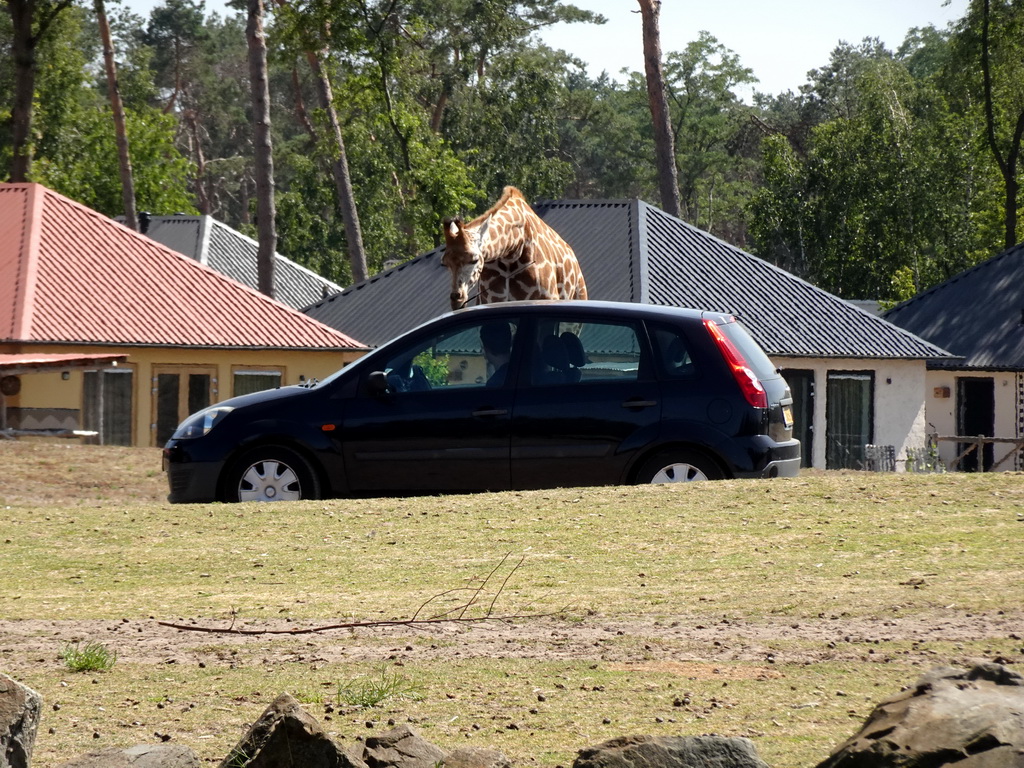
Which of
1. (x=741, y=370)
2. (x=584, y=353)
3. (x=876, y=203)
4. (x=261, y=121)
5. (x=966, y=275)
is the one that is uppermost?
(x=876, y=203)

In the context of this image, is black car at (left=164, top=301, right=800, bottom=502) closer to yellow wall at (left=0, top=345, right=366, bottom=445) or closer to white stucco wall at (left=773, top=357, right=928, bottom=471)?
yellow wall at (left=0, top=345, right=366, bottom=445)

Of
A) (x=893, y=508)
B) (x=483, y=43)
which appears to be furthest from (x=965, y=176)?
(x=893, y=508)

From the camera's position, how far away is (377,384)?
1223 cm

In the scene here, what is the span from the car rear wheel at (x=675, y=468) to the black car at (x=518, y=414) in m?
0.01

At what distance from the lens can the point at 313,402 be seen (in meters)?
12.4

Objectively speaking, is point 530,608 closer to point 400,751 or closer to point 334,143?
point 400,751

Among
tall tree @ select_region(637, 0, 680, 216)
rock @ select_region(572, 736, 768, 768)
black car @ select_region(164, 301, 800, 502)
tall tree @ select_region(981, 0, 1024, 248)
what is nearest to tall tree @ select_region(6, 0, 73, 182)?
tall tree @ select_region(637, 0, 680, 216)

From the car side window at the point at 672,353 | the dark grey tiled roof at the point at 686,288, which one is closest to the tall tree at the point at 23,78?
the dark grey tiled roof at the point at 686,288

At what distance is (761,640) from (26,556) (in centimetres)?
533

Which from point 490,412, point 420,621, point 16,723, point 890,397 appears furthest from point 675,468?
point 890,397

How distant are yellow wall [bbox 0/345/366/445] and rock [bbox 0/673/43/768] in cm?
2955

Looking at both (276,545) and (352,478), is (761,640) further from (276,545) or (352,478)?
(352,478)

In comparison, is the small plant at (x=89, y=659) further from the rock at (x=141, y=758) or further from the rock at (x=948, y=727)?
the rock at (x=948, y=727)

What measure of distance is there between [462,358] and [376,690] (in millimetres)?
5963
